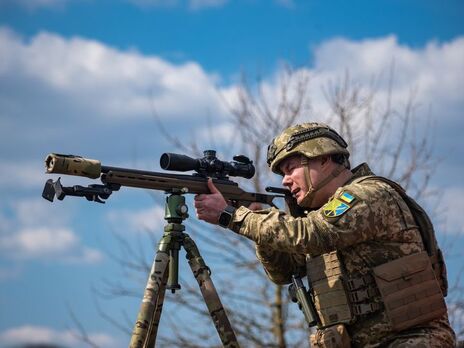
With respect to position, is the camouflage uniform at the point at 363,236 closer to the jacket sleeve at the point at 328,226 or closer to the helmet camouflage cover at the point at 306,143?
the jacket sleeve at the point at 328,226

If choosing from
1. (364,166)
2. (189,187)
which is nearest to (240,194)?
(189,187)

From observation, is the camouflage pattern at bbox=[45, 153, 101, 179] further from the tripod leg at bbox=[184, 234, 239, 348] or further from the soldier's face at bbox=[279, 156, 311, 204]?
the soldier's face at bbox=[279, 156, 311, 204]

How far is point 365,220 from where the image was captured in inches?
257

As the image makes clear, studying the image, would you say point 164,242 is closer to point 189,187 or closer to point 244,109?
point 189,187

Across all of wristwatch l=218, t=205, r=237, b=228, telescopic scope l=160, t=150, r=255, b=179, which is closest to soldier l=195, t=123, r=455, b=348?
wristwatch l=218, t=205, r=237, b=228

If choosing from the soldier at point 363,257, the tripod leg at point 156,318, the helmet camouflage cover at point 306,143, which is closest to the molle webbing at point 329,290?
the soldier at point 363,257

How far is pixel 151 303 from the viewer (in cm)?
670

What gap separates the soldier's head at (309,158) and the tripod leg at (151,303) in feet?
4.38

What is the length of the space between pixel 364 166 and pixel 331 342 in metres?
1.64

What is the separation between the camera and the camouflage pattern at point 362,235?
6.52m

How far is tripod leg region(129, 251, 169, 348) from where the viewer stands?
6574 mm

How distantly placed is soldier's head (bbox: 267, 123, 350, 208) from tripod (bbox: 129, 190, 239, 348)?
3.30 ft

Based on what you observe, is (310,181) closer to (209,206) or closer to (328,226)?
(328,226)

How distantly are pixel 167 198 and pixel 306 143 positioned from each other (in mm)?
1303
